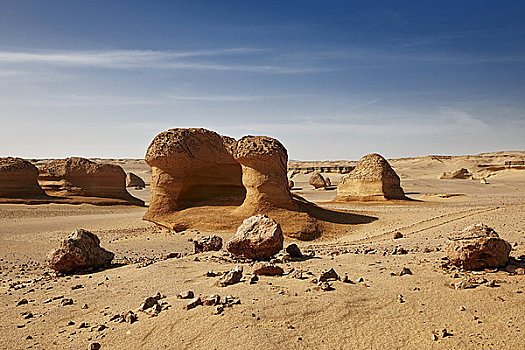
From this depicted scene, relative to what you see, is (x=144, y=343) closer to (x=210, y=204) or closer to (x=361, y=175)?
(x=210, y=204)

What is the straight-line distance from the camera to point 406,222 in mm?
12227

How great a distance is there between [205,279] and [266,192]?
6.92 metres

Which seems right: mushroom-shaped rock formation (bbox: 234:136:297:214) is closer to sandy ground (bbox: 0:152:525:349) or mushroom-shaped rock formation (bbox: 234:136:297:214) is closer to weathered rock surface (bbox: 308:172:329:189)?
sandy ground (bbox: 0:152:525:349)

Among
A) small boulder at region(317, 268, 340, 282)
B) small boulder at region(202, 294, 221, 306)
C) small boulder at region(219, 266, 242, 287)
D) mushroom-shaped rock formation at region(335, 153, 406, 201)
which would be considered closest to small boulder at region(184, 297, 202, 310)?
small boulder at region(202, 294, 221, 306)

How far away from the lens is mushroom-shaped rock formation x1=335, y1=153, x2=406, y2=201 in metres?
19.8

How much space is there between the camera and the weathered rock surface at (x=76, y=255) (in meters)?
6.79

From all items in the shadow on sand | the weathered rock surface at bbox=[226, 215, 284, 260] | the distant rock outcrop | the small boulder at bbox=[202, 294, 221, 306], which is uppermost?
the distant rock outcrop

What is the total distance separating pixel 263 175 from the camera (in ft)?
39.8

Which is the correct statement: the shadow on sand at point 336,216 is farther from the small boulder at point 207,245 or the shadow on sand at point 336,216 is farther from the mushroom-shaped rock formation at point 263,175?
the small boulder at point 207,245

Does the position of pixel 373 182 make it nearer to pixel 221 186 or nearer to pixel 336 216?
pixel 336 216

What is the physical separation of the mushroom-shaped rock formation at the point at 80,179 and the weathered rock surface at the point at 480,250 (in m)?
19.9

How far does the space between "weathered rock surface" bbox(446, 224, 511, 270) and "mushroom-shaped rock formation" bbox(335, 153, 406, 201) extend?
1473cm

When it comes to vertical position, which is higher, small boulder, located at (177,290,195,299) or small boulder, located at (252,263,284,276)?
small boulder, located at (252,263,284,276)

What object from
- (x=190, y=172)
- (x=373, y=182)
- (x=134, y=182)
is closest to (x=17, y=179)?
(x=190, y=172)
